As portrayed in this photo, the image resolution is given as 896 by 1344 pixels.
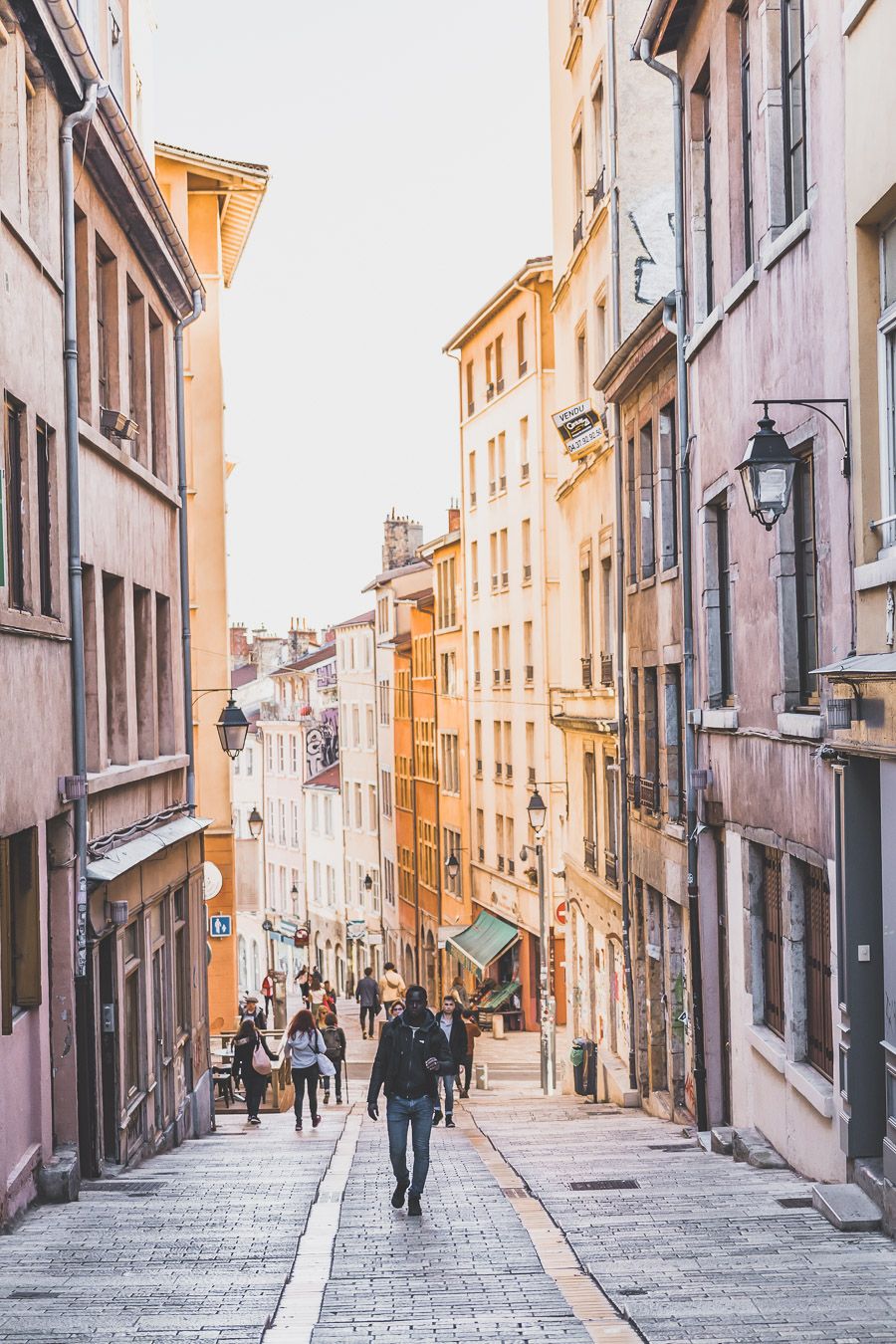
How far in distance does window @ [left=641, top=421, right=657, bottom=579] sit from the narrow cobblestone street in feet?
32.0

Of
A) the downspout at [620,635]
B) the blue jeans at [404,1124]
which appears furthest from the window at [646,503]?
the blue jeans at [404,1124]

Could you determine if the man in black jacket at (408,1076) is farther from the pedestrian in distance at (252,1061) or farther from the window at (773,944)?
the pedestrian in distance at (252,1061)

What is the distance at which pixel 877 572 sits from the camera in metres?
10.3

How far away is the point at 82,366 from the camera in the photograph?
1672cm

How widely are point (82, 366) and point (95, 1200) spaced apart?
7966mm

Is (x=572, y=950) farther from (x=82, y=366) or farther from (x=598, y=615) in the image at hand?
(x=82, y=366)

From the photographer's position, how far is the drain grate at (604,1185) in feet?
41.3

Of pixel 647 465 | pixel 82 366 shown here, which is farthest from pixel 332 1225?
pixel 647 465

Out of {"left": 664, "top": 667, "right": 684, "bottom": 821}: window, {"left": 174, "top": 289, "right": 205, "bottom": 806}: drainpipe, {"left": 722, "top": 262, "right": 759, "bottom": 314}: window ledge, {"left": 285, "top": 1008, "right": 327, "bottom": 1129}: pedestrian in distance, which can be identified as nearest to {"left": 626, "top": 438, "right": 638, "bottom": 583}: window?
{"left": 664, "top": 667, "right": 684, "bottom": 821}: window

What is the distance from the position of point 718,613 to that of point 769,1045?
4.68 m

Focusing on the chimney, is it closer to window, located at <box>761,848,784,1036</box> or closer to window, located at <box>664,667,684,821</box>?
window, located at <box>664,667,684,821</box>

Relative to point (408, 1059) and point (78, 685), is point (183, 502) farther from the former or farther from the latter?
point (408, 1059)

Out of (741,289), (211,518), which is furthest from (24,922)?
(211,518)

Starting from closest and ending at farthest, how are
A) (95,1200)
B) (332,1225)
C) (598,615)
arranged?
(332,1225)
(95,1200)
(598,615)
